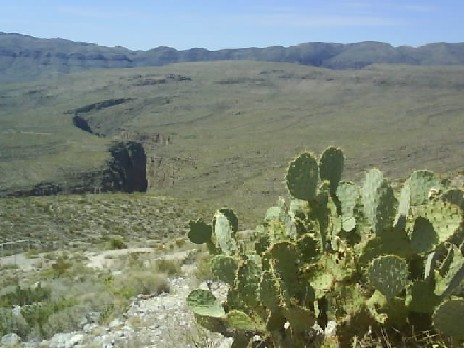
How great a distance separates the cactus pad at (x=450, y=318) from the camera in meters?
3.11

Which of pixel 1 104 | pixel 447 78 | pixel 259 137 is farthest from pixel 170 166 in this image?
pixel 447 78

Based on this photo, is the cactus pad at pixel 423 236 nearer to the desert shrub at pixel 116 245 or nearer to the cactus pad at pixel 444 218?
the cactus pad at pixel 444 218

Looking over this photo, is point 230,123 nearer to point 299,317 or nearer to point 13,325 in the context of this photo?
point 13,325

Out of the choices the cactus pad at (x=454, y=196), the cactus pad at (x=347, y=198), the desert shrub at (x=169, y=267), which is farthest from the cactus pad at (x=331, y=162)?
the desert shrub at (x=169, y=267)

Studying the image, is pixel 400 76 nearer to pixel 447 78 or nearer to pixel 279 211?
pixel 447 78

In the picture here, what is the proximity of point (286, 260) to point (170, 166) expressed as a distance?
7370cm

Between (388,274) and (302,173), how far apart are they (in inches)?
34.2

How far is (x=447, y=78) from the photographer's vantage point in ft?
481

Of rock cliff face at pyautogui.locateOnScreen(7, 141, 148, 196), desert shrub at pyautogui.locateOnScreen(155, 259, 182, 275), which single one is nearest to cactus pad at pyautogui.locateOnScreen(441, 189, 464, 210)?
desert shrub at pyautogui.locateOnScreen(155, 259, 182, 275)

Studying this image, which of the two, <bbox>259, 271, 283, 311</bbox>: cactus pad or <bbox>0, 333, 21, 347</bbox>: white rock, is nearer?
<bbox>259, 271, 283, 311</bbox>: cactus pad

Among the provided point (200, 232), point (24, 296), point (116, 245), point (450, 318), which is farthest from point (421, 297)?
point (116, 245)

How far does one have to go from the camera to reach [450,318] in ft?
10.3

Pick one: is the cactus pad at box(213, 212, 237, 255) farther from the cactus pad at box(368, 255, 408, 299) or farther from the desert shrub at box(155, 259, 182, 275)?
the desert shrub at box(155, 259, 182, 275)

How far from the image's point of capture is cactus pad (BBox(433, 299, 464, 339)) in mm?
3107
